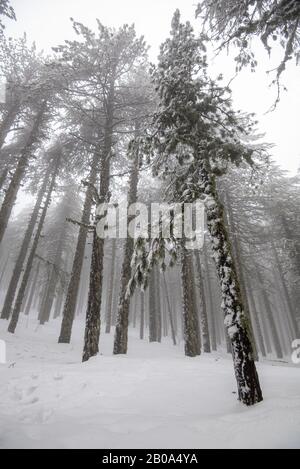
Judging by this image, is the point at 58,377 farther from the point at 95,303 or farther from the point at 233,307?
the point at 233,307

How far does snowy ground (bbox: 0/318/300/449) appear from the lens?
135 inches

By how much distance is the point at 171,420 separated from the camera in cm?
405

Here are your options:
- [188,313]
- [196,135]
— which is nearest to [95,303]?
[188,313]

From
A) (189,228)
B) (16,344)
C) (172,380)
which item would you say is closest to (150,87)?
(189,228)

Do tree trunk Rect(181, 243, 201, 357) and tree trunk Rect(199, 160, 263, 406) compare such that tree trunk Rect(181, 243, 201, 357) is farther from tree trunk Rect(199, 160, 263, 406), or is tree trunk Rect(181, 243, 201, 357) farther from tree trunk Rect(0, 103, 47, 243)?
tree trunk Rect(0, 103, 47, 243)

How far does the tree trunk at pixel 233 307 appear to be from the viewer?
14.9ft

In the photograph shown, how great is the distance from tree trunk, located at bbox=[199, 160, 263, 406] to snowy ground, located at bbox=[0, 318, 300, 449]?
31 centimetres

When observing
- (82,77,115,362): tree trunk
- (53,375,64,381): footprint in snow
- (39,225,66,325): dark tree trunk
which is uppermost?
(39,225,66,325): dark tree trunk

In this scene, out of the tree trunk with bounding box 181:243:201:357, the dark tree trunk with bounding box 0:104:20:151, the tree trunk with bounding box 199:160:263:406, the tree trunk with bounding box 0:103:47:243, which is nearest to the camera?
the tree trunk with bounding box 199:160:263:406

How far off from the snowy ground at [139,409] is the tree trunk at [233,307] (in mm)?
309

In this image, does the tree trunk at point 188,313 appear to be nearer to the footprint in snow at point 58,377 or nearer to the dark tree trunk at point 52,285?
the footprint in snow at point 58,377

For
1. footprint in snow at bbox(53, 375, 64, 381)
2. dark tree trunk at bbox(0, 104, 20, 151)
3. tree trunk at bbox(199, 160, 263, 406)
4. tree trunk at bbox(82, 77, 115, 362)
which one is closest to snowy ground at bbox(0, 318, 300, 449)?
footprint in snow at bbox(53, 375, 64, 381)

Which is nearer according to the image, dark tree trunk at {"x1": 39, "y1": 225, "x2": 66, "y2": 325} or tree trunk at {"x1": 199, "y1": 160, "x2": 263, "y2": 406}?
tree trunk at {"x1": 199, "y1": 160, "x2": 263, "y2": 406}

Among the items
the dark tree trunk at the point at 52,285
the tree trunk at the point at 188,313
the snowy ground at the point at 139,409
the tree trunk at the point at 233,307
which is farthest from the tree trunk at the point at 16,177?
the tree trunk at the point at 233,307
